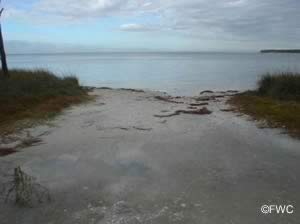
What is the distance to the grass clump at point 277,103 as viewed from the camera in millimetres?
8672

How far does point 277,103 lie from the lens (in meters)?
11.5

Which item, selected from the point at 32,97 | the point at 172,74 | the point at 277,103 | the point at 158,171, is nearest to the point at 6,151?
the point at 158,171

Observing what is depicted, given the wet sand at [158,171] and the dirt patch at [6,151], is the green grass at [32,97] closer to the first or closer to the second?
the wet sand at [158,171]

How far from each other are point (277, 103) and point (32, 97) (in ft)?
27.2

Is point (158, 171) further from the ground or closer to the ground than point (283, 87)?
closer to the ground

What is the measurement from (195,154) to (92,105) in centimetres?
660

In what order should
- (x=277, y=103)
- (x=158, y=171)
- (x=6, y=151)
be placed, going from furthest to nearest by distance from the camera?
(x=277, y=103) < (x=6, y=151) < (x=158, y=171)

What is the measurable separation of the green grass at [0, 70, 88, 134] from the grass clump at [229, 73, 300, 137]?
6029 mm

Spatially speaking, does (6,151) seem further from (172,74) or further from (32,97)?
(172,74)

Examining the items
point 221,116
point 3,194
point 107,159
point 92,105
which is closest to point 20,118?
point 92,105

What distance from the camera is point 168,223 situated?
148 inches

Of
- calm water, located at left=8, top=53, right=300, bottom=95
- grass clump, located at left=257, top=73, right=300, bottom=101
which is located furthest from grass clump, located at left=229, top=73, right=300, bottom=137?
calm water, located at left=8, top=53, right=300, bottom=95

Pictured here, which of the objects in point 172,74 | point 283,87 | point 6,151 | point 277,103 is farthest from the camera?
point 172,74

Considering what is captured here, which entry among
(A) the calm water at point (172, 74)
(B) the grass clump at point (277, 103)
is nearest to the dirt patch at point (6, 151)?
(B) the grass clump at point (277, 103)
